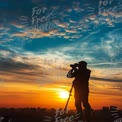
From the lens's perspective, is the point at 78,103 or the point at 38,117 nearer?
the point at 78,103

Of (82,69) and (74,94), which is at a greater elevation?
(82,69)

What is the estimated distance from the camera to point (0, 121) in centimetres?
1616

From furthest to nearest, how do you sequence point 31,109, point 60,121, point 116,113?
point 31,109 → point 116,113 → point 60,121

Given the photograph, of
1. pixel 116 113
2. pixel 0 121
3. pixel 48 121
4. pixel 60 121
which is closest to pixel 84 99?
pixel 60 121

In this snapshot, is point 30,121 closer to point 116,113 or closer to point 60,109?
point 60,109

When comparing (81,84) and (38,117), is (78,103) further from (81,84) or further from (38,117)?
(38,117)

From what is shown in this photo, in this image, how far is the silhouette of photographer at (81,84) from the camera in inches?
618

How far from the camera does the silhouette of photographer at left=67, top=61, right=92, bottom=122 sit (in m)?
15.7

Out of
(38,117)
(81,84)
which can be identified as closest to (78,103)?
(81,84)

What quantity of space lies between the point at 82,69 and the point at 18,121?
240 inches

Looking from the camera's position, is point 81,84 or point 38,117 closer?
point 81,84

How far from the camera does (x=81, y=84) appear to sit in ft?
51.6

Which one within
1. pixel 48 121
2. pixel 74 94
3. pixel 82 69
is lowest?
pixel 48 121

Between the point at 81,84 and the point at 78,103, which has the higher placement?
the point at 81,84
